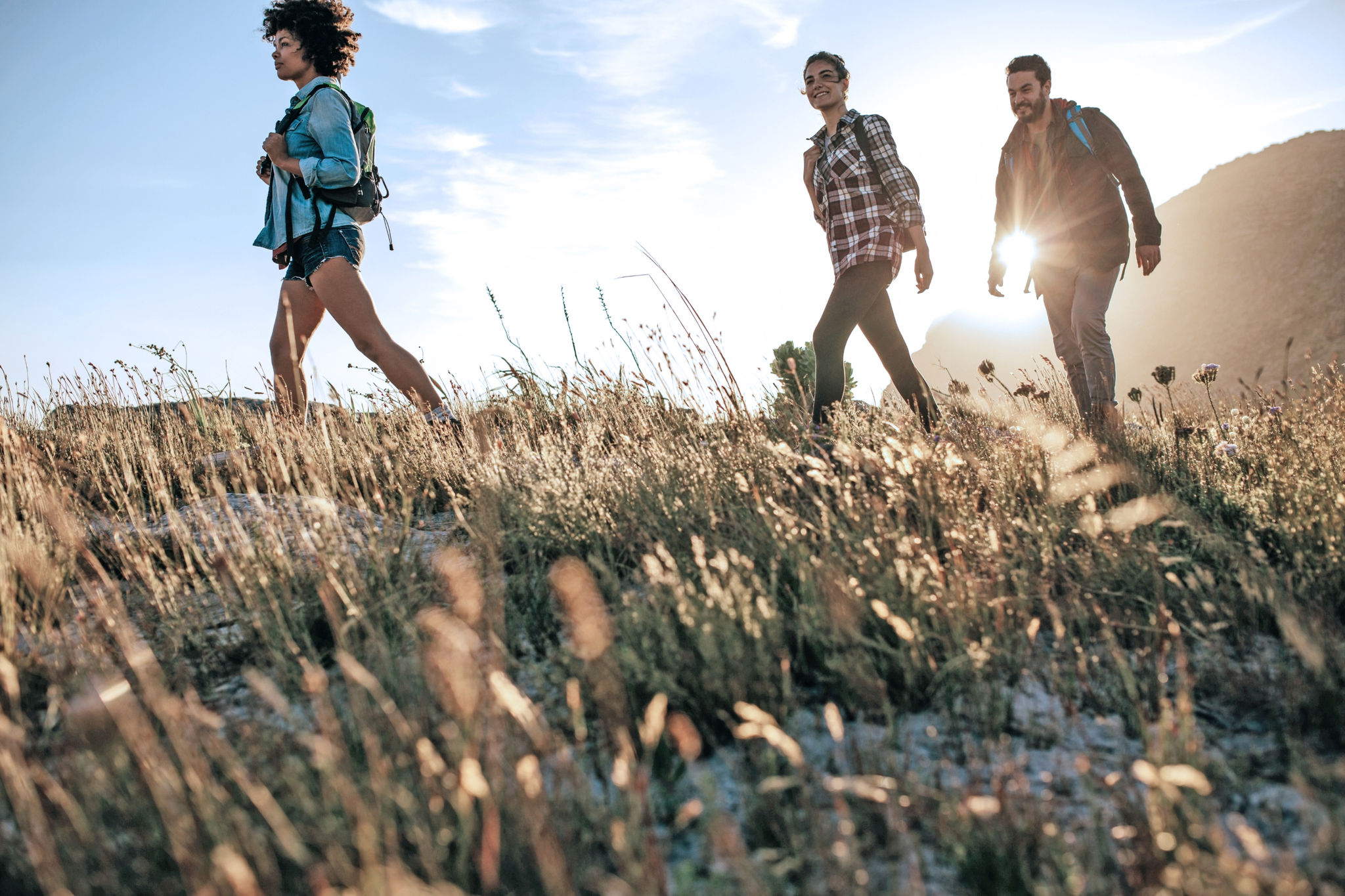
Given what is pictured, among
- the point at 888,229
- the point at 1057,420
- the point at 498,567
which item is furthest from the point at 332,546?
the point at 1057,420

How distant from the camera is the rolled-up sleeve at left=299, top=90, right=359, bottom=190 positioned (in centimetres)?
380

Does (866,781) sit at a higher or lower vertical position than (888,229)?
lower

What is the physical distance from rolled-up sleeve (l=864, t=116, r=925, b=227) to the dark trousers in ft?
0.95

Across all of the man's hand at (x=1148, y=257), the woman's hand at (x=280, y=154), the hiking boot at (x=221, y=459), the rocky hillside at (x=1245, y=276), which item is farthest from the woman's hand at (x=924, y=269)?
the rocky hillside at (x=1245, y=276)

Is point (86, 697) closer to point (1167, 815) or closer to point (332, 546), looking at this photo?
point (332, 546)

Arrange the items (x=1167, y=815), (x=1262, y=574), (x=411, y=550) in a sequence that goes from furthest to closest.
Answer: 1. (x=411, y=550)
2. (x=1262, y=574)
3. (x=1167, y=815)

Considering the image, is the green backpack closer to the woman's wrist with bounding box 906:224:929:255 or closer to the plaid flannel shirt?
the plaid flannel shirt

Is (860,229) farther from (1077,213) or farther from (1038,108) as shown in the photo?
(1038,108)

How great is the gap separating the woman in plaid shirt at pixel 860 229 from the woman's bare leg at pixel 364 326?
2179 millimetres

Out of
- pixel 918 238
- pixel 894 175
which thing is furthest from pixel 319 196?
pixel 918 238

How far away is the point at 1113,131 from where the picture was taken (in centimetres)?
430

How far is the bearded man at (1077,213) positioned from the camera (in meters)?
4.23

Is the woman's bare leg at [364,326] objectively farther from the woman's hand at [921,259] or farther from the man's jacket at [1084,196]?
the man's jacket at [1084,196]

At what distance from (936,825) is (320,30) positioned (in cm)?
482
